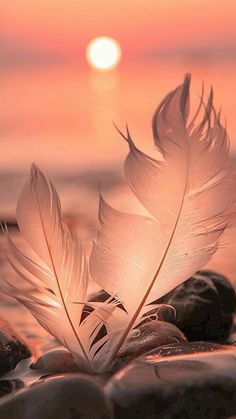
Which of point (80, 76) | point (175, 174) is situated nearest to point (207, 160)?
point (175, 174)

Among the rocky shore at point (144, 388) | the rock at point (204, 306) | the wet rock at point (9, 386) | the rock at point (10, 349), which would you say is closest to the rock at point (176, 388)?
the rocky shore at point (144, 388)

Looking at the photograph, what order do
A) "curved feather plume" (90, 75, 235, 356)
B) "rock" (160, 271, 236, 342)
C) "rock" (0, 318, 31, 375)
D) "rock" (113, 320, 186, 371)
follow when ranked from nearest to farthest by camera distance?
"curved feather plume" (90, 75, 235, 356) → "rock" (113, 320, 186, 371) → "rock" (0, 318, 31, 375) → "rock" (160, 271, 236, 342)

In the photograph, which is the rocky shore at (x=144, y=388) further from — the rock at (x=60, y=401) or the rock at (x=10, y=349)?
the rock at (x=10, y=349)

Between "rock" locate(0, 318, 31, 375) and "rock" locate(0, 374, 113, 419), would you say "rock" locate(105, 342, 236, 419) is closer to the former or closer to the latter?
"rock" locate(0, 374, 113, 419)

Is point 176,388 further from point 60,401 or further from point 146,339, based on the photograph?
point 146,339

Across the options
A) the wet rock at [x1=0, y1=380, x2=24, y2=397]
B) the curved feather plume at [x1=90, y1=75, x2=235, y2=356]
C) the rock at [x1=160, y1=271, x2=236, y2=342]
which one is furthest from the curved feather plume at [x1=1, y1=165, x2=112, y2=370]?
the rock at [x1=160, y1=271, x2=236, y2=342]
